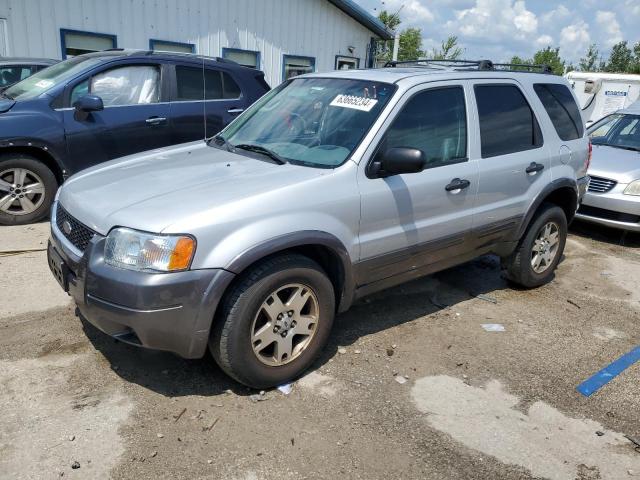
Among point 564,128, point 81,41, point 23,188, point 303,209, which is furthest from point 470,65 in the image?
point 81,41

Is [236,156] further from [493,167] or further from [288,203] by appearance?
[493,167]

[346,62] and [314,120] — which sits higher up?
[346,62]

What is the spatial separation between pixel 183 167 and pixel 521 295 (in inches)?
132

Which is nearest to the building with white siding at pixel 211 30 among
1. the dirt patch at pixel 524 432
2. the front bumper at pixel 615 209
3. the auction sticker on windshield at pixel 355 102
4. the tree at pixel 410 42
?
the auction sticker on windshield at pixel 355 102

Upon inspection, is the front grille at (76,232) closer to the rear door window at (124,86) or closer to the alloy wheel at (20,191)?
the alloy wheel at (20,191)

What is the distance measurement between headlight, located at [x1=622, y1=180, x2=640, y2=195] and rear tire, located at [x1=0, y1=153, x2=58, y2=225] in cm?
680

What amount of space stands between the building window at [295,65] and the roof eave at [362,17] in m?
1.54

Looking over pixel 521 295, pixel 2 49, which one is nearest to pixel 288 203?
pixel 521 295

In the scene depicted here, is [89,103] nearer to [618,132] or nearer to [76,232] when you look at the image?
[76,232]

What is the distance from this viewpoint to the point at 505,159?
14.5 ft

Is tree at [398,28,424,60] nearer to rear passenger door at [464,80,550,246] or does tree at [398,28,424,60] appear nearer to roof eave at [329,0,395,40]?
roof eave at [329,0,395,40]

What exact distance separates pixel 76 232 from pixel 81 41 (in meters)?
9.25

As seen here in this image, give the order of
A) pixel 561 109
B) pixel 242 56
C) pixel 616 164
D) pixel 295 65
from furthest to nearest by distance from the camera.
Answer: pixel 295 65
pixel 242 56
pixel 616 164
pixel 561 109

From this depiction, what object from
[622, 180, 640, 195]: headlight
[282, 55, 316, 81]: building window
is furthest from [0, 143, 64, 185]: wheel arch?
[282, 55, 316, 81]: building window
